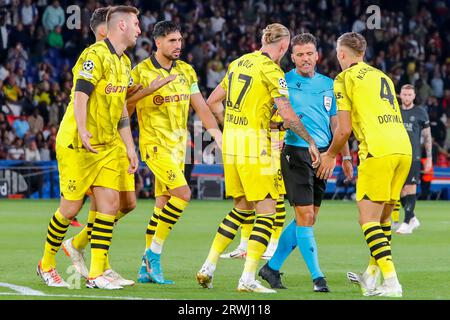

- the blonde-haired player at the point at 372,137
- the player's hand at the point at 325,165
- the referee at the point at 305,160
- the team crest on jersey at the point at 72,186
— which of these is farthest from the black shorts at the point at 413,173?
the team crest on jersey at the point at 72,186

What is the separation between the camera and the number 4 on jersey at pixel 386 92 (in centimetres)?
957

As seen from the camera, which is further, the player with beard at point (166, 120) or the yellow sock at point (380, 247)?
the player with beard at point (166, 120)

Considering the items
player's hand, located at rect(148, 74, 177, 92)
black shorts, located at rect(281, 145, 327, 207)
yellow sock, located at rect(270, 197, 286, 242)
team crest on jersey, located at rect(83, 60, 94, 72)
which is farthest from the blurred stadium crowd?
team crest on jersey, located at rect(83, 60, 94, 72)

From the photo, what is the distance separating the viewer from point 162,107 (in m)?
11.0

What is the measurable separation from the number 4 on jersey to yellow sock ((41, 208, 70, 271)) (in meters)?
3.20

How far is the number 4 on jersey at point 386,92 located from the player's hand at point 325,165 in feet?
2.50

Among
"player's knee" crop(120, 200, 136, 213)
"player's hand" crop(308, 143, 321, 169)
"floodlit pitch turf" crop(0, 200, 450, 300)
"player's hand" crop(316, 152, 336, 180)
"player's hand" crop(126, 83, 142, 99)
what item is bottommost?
"floodlit pitch turf" crop(0, 200, 450, 300)

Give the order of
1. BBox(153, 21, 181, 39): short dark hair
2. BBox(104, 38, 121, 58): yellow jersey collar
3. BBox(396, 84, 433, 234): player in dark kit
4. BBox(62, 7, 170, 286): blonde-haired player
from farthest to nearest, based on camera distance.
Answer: BBox(396, 84, 433, 234): player in dark kit, BBox(153, 21, 181, 39): short dark hair, BBox(62, 7, 170, 286): blonde-haired player, BBox(104, 38, 121, 58): yellow jersey collar

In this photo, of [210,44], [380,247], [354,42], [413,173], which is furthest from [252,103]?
[210,44]

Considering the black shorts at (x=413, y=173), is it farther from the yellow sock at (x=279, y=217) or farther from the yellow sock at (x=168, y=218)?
the yellow sock at (x=168, y=218)

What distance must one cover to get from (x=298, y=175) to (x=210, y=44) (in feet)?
75.0

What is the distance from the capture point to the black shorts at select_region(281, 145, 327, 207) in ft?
33.1

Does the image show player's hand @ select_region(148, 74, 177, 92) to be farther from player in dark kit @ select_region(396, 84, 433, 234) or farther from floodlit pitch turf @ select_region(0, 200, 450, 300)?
player in dark kit @ select_region(396, 84, 433, 234)

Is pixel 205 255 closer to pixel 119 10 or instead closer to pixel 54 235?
pixel 54 235
